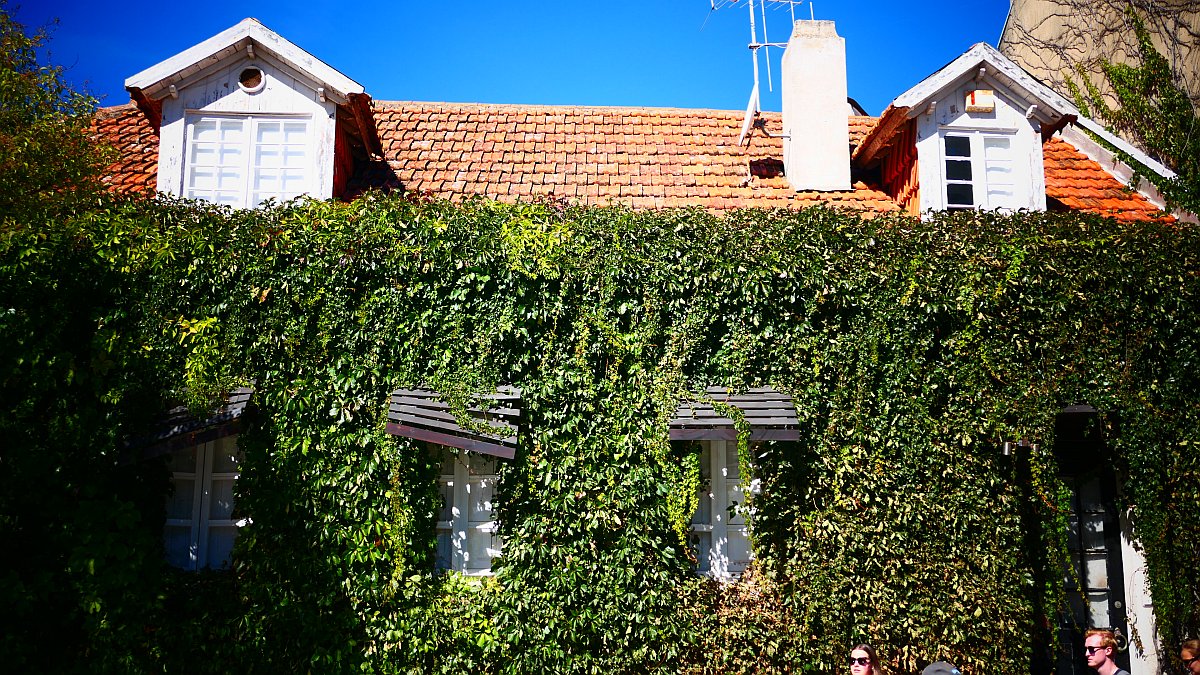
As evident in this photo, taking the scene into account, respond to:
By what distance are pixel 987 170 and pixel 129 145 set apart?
412 inches

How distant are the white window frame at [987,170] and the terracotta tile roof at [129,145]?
352 inches

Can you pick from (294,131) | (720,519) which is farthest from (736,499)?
(294,131)

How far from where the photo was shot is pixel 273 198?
8.56 meters

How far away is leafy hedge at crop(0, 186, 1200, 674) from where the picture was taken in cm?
791

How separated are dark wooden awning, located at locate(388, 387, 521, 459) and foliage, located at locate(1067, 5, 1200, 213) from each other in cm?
871

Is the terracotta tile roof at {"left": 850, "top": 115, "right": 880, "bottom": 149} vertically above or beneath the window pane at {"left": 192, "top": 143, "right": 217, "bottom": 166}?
above

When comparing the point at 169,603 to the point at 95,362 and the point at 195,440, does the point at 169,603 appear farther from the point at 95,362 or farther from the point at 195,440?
the point at 95,362

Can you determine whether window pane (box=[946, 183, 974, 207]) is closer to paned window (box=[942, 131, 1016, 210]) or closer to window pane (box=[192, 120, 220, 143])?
paned window (box=[942, 131, 1016, 210])

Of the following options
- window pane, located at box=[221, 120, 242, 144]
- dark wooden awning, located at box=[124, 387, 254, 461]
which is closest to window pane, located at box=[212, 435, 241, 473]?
dark wooden awning, located at box=[124, 387, 254, 461]

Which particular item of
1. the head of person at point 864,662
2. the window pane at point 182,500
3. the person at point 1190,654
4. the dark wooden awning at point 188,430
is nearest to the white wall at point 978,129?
the person at point 1190,654

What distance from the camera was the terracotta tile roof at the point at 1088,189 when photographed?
34.5 ft

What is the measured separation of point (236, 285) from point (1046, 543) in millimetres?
8467

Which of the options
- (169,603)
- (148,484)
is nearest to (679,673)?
(169,603)

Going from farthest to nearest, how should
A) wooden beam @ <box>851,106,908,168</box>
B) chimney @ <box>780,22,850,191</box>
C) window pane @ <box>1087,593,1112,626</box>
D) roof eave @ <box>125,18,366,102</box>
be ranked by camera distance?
chimney @ <box>780,22,850,191</box> < wooden beam @ <box>851,106,908,168</box> < window pane @ <box>1087,593,1112,626</box> < roof eave @ <box>125,18,366,102</box>
